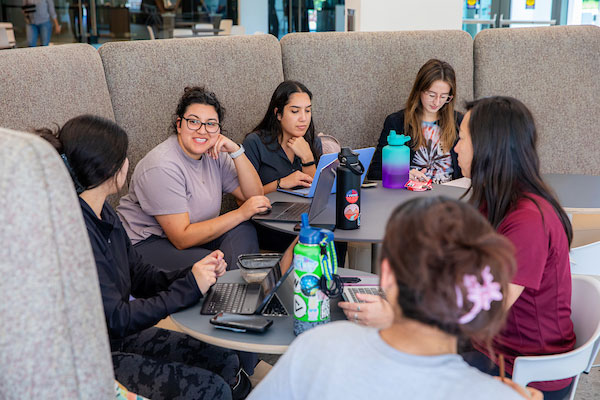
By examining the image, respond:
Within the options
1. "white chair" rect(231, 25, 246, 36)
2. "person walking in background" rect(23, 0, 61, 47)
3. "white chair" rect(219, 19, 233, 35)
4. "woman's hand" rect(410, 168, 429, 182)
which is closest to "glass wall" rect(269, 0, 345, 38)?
"white chair" rect(231, 25, 246, 36)

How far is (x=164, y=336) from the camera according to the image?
1.93 m

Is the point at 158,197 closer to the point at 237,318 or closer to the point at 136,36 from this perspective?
the point at 237,318

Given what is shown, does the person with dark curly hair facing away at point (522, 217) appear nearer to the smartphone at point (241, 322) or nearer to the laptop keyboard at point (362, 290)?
the laptop keyboard at point (362, 290)

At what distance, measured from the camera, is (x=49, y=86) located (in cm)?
267

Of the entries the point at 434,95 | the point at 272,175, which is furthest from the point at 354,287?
the point at 434,95

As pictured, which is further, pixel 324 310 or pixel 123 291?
pixel 123 291

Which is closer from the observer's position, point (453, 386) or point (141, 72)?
point (453, 386)

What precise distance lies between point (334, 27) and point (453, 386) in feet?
25.2

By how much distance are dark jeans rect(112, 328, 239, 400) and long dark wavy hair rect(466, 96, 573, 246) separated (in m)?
0.85

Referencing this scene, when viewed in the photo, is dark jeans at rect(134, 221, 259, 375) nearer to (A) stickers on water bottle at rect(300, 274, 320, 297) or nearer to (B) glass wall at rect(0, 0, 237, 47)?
(A) stickers on water bottle at rect(300, 274, 320, 297)

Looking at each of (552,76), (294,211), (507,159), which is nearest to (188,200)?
(294,211)

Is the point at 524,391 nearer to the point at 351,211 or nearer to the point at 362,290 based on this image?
the point at 362,290

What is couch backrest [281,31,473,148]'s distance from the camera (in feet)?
12.4

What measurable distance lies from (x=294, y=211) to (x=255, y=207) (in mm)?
149
